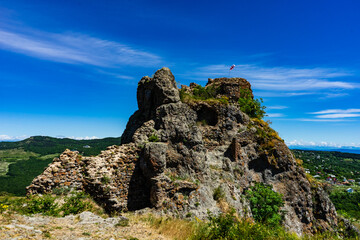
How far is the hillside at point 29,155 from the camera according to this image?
94.0m

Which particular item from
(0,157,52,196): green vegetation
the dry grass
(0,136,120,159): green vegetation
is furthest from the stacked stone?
(0,136,120,159): green vegetation

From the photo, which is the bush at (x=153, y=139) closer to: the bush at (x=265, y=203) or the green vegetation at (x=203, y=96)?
the green vegetation at (x=203, y=96)

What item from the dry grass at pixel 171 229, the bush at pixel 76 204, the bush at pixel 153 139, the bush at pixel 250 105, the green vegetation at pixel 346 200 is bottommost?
the green vegetation at pixel 346 200

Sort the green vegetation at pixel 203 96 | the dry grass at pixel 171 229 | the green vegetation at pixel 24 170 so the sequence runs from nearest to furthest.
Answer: the dry grass at pixel 171 229, the green vegetation at pixel 203 96, the green vegetation at pixel 24 170

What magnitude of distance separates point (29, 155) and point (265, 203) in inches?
7380

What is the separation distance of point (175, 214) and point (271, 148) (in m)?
12.0

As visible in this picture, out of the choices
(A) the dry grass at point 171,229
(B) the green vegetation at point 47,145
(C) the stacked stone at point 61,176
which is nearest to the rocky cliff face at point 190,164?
(C) the stacked stone at point 61,176

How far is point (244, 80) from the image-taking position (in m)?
24.5

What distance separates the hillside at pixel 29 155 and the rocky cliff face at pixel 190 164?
82.5m

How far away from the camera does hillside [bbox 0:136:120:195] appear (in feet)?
308

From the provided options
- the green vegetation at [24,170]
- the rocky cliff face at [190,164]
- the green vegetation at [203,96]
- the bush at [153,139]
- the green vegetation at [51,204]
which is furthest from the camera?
the green vegetation at [24,170]

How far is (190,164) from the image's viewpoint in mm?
14984

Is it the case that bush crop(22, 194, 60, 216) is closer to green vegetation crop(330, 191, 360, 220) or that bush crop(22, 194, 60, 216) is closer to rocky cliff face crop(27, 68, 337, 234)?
rocky cliff face crop(27, 68, 337, 234)

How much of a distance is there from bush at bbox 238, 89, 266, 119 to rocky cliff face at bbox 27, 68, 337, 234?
4.35 ft
